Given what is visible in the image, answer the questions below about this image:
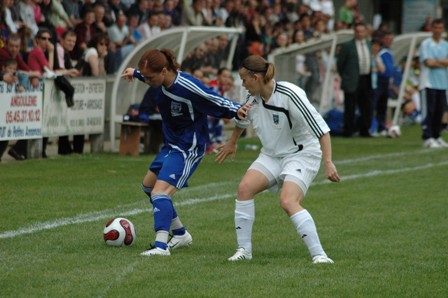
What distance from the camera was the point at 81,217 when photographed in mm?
11094

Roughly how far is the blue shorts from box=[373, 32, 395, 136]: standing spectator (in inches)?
622

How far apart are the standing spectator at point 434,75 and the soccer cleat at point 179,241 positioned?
11458 millimetres

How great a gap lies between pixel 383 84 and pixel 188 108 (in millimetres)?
16308

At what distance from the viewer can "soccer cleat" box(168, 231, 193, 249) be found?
941cm

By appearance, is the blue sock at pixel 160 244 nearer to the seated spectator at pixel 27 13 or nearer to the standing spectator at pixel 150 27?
the seated spectator at pixel 27 13

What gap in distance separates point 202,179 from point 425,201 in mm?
3323

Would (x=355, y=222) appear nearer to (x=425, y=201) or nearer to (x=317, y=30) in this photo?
(x=425, y=201)

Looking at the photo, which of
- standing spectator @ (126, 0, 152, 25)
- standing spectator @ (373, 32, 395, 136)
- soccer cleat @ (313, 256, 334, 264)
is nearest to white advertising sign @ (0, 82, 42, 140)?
standing spectator @ (126, 0, 152, 25)

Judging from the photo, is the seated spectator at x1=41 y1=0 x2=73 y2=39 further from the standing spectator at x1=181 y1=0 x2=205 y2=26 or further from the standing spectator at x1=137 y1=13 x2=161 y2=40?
the standing spectator at x1=181 y1=0 x2=205 y2=26

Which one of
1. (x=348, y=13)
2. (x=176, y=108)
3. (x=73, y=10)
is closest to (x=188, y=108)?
(x=176, y=108)

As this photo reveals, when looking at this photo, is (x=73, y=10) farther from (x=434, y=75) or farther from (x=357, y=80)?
(x=434, y=75)

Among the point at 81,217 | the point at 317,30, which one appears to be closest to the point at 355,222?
the point at 81,217

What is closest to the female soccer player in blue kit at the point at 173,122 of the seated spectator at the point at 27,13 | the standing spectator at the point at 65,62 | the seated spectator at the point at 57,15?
the standing spectator at the point at 65,62

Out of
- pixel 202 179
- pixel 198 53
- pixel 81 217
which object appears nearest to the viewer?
pixel 81 217
